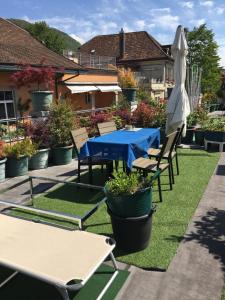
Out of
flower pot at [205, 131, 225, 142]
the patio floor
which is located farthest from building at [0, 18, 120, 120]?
the patio floor

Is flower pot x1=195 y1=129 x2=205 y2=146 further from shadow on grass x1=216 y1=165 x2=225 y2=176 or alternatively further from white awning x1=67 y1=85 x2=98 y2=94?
white awning x1=67 y1=85 x2=98 y2=94

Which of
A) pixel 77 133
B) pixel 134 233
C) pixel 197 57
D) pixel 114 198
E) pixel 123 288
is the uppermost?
pixel 197 57

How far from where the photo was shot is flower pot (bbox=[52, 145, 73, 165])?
8110mm

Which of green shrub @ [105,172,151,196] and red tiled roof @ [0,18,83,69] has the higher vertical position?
red tiled roof @ [0,18,83,69]

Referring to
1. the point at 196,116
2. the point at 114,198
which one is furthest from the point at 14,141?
the point at 196,116

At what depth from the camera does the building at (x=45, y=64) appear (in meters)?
14.2

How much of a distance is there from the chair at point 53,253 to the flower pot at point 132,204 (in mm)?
589

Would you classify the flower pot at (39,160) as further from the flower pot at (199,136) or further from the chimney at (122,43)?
the chimney at (122,43)

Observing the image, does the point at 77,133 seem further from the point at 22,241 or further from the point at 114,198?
the point at 22,241

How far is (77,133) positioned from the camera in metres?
6.51

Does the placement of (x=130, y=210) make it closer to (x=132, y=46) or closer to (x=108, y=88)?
(x=108, y=88)

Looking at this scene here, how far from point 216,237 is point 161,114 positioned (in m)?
7.51

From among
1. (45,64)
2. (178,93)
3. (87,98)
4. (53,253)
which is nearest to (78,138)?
(53,253)

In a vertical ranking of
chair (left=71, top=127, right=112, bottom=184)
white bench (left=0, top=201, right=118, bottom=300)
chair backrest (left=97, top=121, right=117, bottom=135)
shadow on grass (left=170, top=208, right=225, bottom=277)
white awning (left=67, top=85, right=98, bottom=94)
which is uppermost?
white awning (left=67, top=85, right=98, bottom=94)
